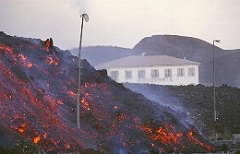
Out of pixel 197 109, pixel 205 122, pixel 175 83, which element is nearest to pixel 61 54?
pixel 205 122

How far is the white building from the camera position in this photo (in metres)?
74.8

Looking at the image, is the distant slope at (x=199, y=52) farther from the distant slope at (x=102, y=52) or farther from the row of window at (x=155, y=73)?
the row of window at (x=155, y=73)

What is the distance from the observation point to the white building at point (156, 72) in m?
74.8

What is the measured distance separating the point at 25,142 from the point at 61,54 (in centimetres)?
1605

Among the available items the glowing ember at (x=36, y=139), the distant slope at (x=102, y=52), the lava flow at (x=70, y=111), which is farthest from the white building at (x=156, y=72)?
the distant slope at (x=102, y=52)

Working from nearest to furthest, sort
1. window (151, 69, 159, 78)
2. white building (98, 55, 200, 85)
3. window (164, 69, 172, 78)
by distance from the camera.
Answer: white building (98, 55, 200, 85)
window (151, 69, 159, 78)
window (164, 69, 172, 78)

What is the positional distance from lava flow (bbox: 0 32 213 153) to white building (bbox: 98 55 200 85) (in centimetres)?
3856

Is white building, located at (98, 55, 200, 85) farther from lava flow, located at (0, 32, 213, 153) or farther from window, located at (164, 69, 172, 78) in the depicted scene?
lava flow, located at (0, 32, 213, 153)

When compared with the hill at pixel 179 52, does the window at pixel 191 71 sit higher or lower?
lower

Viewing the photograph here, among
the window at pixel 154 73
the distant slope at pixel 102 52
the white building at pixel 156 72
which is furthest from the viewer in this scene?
the distant slope at pixel 102 52

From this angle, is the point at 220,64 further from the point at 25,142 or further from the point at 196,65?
the point at 25,142

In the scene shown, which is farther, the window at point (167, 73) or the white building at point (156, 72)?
the window at point (167, 73)

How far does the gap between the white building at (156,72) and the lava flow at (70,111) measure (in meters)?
38.6

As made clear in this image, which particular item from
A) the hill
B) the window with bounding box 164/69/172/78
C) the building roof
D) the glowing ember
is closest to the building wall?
the window with bounding box 164/69/172/78
